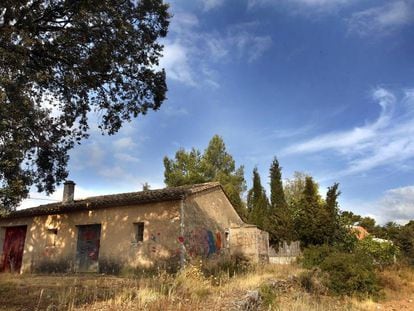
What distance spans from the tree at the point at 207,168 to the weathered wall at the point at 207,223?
17.3 meters

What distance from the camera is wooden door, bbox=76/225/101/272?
64.1 feet

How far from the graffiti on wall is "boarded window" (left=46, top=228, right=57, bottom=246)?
8416mm

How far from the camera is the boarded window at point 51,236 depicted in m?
21.1

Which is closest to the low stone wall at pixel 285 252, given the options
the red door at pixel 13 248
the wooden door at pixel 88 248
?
the wooden door at pixel 88 248

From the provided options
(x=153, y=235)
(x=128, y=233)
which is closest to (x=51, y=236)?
(x=128, y=233)

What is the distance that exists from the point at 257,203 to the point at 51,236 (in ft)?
69.5

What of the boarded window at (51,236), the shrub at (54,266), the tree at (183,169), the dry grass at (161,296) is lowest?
the dry grass at (161,296)

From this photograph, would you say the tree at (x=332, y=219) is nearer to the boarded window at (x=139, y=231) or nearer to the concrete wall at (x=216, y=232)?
the concrete wall at (x=216, y=232)

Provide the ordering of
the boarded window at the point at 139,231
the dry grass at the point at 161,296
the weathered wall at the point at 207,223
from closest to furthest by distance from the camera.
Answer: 1. the dry grass at the point at 161,296
2. the weathered wall at the point at 207,223
3. the boarded window at the point at 139,231

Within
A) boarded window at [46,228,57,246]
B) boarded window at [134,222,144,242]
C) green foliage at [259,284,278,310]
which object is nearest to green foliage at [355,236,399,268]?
boarded window at [134,222,144,242]

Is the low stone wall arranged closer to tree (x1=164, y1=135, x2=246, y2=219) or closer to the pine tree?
the pine tree

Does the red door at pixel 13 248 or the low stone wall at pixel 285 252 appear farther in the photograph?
the low stone wall at pixel 285 252

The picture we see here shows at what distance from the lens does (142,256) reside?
1759cm

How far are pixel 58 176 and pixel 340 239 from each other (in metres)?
19.2
